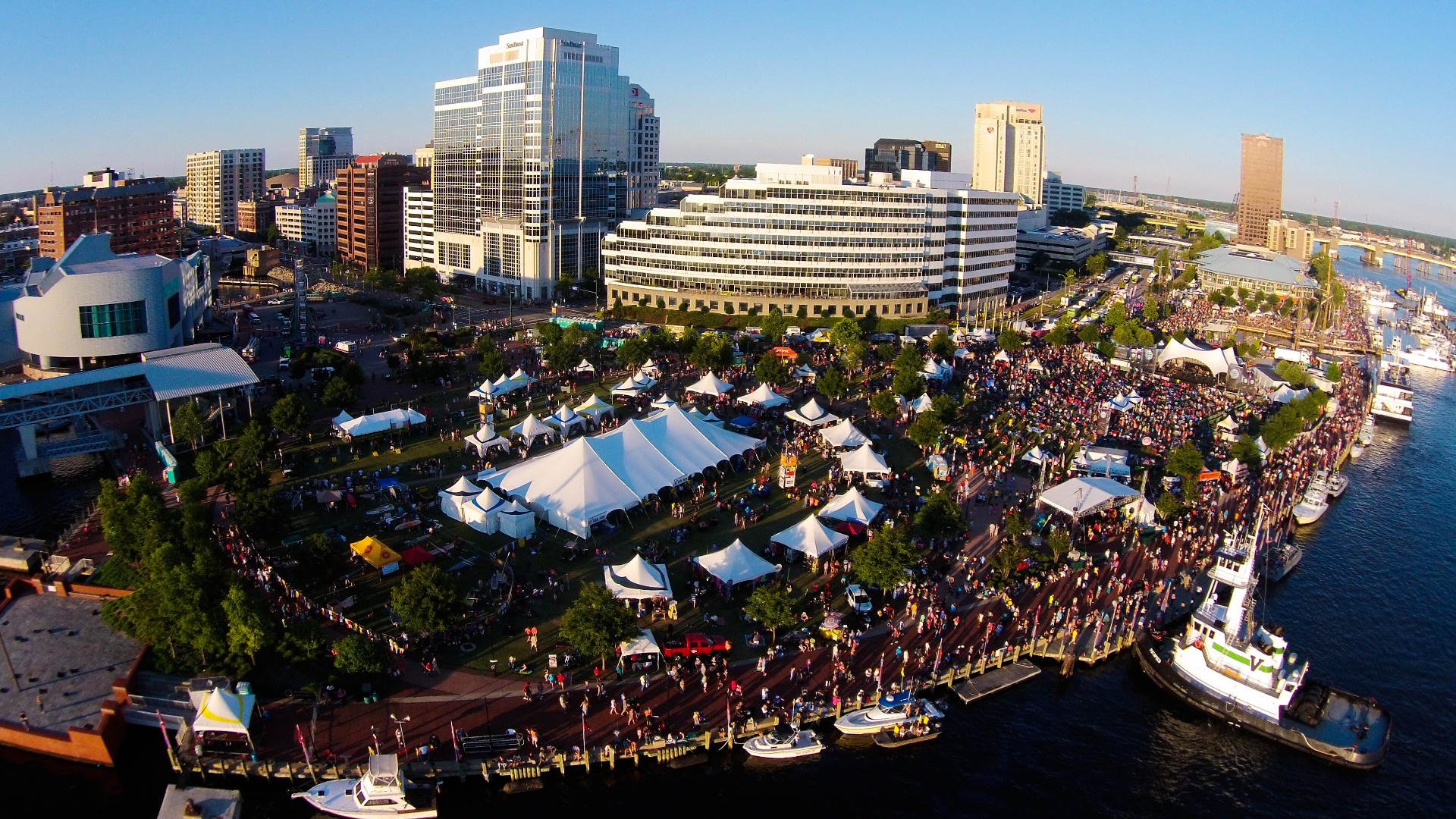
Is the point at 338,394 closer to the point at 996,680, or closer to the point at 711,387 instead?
the point at 711,387

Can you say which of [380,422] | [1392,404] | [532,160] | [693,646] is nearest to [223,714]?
[693,646]

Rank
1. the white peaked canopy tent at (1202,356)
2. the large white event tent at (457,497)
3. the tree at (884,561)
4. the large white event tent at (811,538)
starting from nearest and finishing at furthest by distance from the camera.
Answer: the tree at (884,561) → the large white event tent at (811,538) → the large white event tent at (457,497) → the white peaked canopy tent at (1202,356)

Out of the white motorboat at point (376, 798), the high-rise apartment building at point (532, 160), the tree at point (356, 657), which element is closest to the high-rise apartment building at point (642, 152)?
the high-rise apartment building at point (532, 160)

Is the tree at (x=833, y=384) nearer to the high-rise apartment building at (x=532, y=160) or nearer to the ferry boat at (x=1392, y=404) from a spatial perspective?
the ferry boat at (x=1392, y=404)

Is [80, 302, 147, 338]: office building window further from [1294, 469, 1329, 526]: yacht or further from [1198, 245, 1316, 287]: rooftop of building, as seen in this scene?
[1198, 245, 1316, 287]: rooftop of building

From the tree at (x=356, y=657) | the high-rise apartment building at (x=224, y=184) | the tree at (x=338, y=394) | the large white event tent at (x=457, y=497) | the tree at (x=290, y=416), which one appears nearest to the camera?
the tree at (x=356, y=657)
